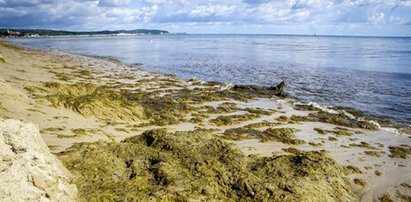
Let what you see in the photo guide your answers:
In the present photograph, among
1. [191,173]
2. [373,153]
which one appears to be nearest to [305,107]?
[373,153]

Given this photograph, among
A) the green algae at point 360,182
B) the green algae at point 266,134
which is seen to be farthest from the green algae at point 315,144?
the green algae at point 360,182

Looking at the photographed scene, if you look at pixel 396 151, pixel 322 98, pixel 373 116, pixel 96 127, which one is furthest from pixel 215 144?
pixel 322 98

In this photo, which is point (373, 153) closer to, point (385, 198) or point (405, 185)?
point (405, 185)

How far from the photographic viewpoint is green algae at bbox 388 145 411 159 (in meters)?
10.0

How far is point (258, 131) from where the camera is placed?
11734 mm

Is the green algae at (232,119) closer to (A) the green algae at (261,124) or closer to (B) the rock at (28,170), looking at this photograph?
(A) the green algae at (261,124)

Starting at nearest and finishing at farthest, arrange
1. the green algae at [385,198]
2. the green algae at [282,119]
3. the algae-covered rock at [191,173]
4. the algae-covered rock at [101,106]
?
the algae-covered rock at [191,173], the green algae at [385,198], the algae-covered rock at [101,106], the green algae at [282,119]

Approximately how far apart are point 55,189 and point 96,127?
6.03 metres

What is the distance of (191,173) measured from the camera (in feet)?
18.1

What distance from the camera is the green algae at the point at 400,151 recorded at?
32.9 feet

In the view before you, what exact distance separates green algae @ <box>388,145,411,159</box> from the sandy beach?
3 centimetres

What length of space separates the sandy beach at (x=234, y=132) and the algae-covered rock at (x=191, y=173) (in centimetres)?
3

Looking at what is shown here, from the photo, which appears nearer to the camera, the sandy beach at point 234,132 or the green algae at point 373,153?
the sandy beach at point 234,132

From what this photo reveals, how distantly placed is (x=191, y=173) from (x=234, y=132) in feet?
20.2
